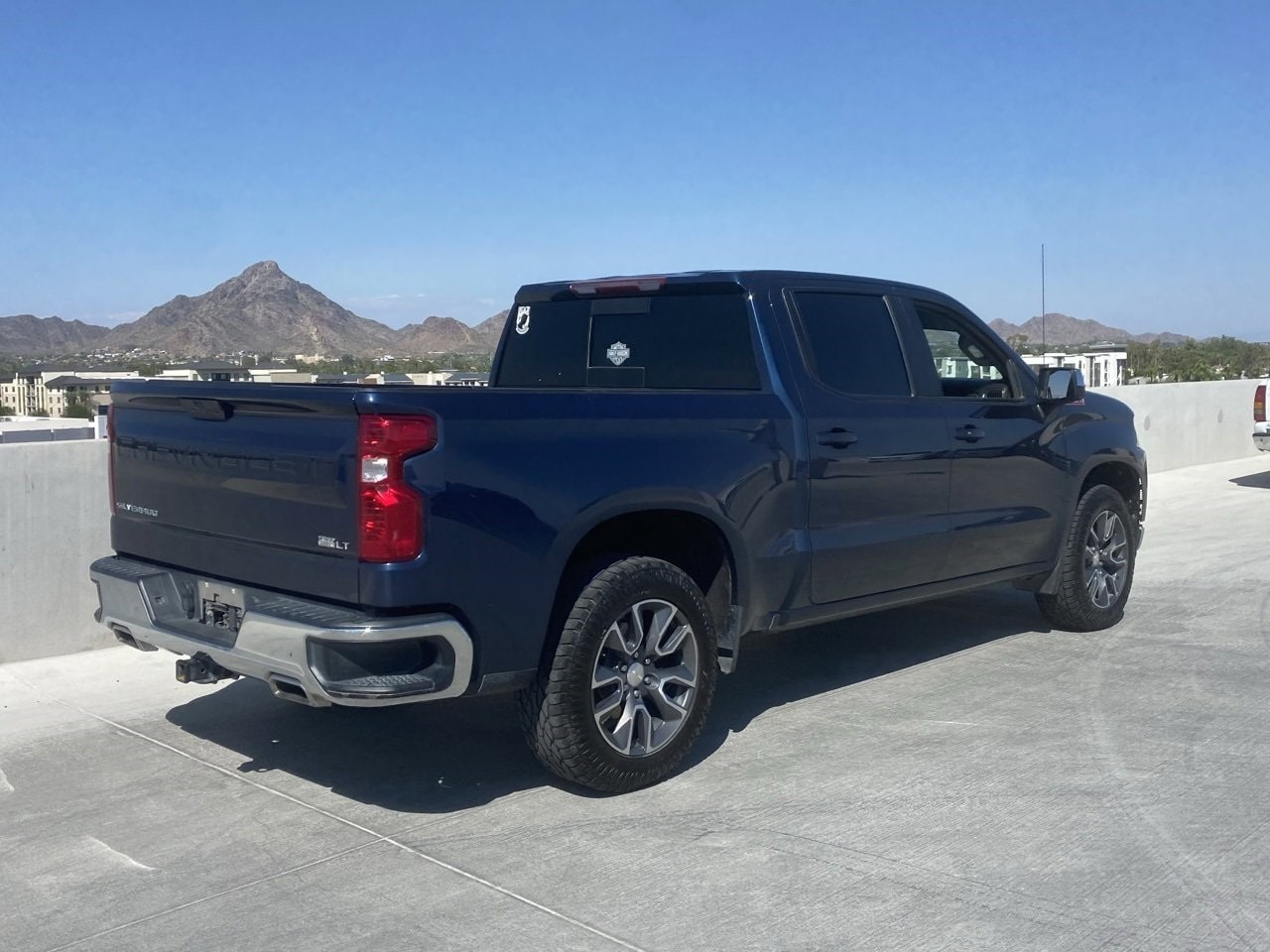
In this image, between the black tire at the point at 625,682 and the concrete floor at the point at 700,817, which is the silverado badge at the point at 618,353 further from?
the concrete floor at the point at 700,817

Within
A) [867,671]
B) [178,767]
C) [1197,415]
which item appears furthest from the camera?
[1197,415]

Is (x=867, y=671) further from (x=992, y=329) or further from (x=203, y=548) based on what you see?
(x=203, y=548)

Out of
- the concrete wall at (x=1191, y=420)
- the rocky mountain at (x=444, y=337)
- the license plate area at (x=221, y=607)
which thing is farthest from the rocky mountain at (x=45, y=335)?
the license plate area at (x=221, y=607)

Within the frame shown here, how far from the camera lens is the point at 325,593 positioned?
4477 millimetres

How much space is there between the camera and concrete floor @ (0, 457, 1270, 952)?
3967mm

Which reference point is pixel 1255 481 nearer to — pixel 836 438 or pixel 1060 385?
pixel 1060 385

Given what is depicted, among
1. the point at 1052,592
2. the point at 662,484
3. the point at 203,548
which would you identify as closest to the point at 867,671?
the point at 1052,592

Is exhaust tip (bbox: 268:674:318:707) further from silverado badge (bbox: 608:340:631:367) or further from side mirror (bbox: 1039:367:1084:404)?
side mirror (bbox: 1039:367:1084:404)

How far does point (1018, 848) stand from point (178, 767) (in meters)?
3.29

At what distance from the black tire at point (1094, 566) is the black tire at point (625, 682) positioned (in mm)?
3051

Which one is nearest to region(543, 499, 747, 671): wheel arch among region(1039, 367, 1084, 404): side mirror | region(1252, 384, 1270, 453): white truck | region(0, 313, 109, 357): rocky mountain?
region(1039, 367, 1084, 404): side mirror

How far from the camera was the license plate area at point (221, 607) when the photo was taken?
4.80 metres

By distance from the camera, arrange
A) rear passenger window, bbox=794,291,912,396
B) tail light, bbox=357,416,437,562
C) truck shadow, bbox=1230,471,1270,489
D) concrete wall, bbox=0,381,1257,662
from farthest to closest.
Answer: truck shadow, bbox=1230,471,1270,489 → concrete wall, bbox=0,381,1257,662 → rear passenger window, bbox=794,291,912,396 → tail light, bbox=357,416,437,562

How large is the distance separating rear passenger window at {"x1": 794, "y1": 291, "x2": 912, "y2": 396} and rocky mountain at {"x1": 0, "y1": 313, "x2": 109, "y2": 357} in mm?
115701
